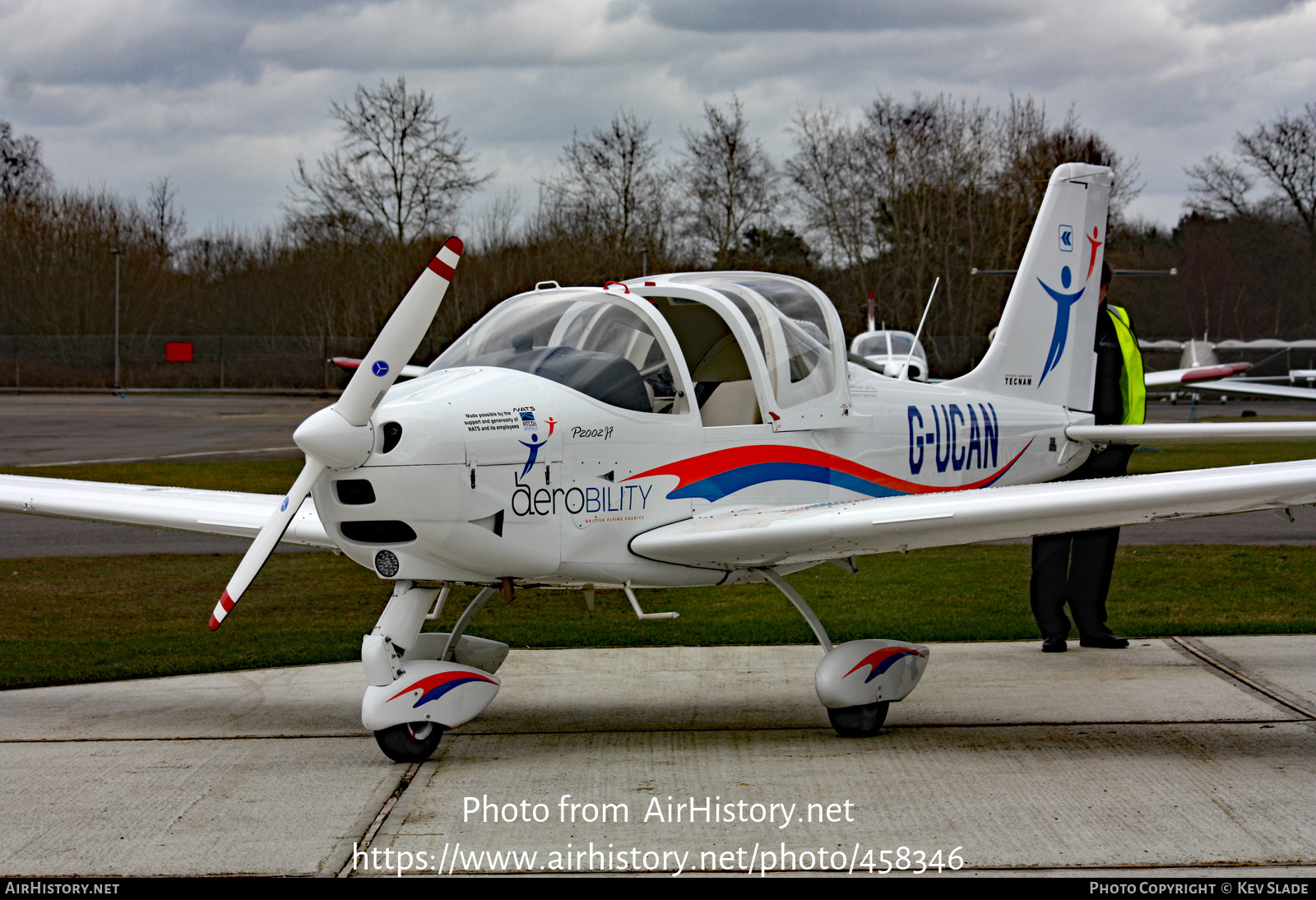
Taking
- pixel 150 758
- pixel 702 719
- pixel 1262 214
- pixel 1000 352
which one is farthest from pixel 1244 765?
pixel 1262 214

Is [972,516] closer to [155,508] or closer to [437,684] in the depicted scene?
[437,684]

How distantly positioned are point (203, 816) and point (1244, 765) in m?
4.36

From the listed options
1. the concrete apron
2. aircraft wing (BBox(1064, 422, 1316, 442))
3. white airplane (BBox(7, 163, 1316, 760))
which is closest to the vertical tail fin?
aircraft wing (BBox(1064, 422, 1316, 442))

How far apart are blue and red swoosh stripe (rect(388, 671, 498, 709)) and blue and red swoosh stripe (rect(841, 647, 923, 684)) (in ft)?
5.85

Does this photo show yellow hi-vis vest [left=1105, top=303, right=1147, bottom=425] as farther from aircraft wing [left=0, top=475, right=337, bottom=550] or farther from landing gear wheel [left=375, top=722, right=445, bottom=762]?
aircraft wing [left=0, top=475, right=337, bottom=550]

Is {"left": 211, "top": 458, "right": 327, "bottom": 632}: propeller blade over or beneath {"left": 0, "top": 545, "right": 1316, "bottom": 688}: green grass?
over

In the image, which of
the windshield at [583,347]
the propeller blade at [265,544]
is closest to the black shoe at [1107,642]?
the windshield at [583,347]

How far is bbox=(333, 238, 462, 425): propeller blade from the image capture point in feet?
16.3

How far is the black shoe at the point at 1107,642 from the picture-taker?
792 centimetres

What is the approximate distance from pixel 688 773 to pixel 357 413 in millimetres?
2095

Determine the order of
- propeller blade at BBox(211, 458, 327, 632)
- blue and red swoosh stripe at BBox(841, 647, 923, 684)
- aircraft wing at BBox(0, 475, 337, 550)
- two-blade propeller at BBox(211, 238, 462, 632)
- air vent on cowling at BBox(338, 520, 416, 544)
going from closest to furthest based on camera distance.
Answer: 1. two-blade propeller at BBox(211, 238, 462, 632)
2. propeller blade at BBox(211, 458, 327, 632)
3. air vent on cowling at BBox(338, 520, 416, 544)
4. blue and red swoosh stripe at BBox(841, 647, 923, 684)
5. aircraft wing at BBox(0, 475, 337, 550)

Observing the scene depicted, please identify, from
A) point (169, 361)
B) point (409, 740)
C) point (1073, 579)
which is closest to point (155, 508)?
point (409, 740)

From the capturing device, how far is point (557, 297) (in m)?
6.17

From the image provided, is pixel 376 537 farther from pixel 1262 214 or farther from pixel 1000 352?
pixel 1262 214
